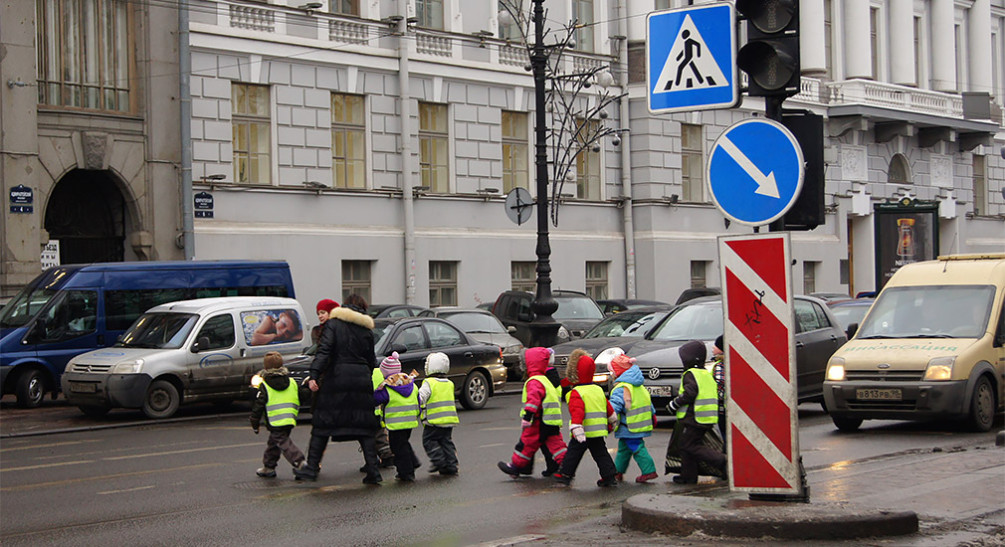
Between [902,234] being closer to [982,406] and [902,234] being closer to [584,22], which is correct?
[584,22]

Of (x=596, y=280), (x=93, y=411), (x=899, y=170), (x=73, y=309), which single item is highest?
(x=899, y=170)

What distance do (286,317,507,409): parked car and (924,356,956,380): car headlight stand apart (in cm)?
692

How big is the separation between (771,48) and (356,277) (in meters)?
24.1

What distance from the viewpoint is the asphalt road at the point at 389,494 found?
9.87 m

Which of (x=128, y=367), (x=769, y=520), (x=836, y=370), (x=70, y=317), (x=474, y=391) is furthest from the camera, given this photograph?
(x=70, y=317)

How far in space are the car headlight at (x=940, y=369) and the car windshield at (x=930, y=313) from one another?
772 millimetres

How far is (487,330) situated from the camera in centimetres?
2575

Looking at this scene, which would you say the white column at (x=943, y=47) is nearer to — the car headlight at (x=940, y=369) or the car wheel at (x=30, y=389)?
the car headlight at (x=940, y=369)

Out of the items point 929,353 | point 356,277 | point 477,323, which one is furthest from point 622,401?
point 356,277

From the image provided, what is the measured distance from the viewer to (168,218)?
2919 cm

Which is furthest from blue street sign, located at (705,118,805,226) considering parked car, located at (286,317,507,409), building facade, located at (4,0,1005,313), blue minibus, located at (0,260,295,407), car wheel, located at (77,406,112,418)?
building facade, located at (4,0,1005,313)

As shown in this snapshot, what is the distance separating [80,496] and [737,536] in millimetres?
6257

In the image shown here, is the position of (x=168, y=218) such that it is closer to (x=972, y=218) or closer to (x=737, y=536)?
(x=737, y=536)

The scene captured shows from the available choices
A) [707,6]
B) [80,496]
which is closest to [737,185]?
[707,6]
